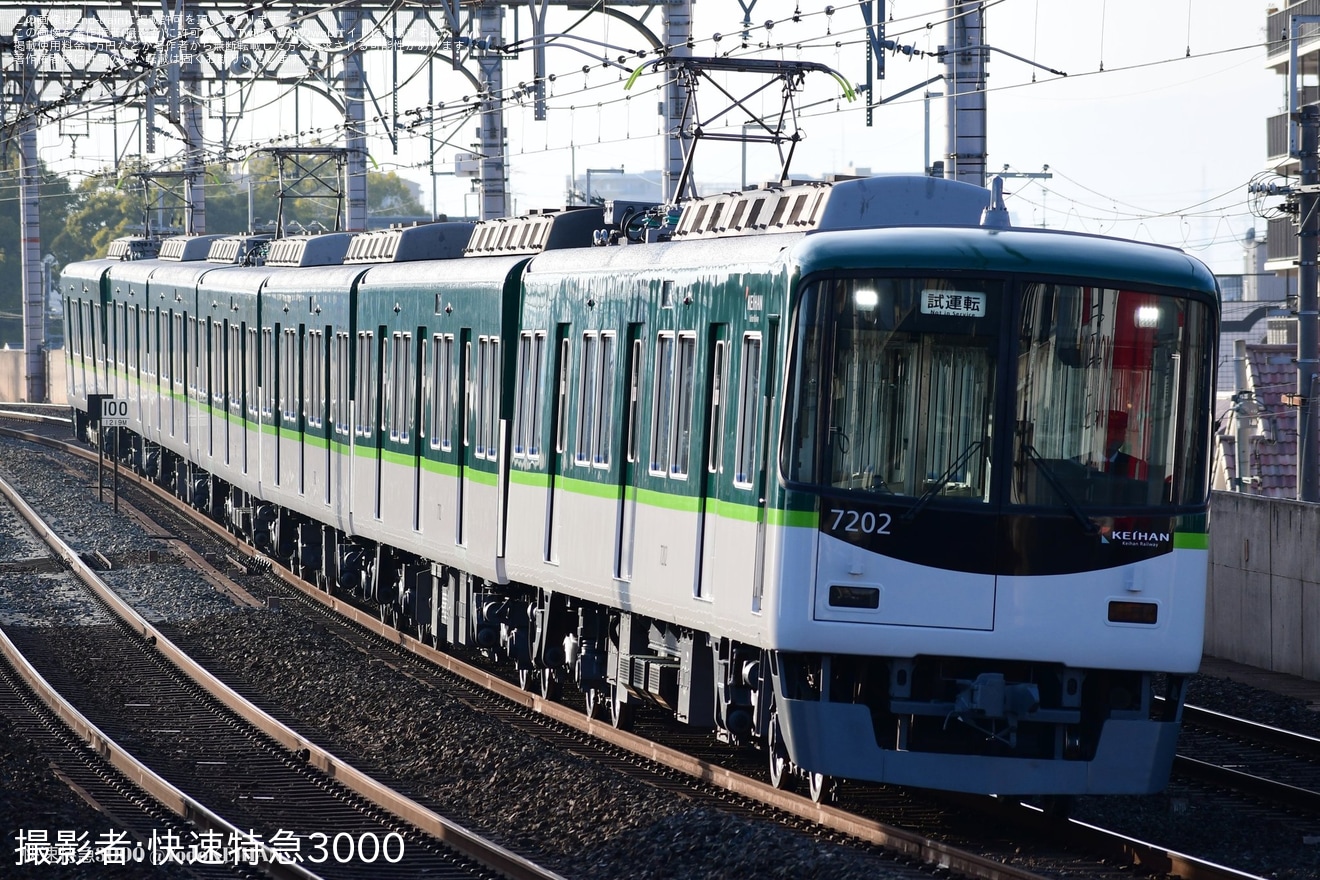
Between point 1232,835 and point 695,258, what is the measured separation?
411 centimetres

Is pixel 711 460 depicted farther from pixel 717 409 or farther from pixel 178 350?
pixel 178 350

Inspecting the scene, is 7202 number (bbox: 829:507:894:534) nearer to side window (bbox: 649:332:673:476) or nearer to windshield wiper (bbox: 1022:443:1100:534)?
windshield wiper (bbox: 1022:443:1100:534)

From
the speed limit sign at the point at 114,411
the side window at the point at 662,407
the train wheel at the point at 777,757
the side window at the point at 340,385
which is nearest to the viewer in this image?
the train wheel at the point at 777,757

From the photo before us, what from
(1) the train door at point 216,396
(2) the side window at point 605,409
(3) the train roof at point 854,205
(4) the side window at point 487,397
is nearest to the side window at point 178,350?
(1) the train door at point 216,396

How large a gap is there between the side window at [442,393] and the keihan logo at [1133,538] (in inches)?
282

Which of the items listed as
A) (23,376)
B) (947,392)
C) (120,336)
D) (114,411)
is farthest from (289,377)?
(23,376)

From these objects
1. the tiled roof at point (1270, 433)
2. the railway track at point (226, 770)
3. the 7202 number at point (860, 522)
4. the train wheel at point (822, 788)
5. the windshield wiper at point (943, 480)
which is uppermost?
the windshield wiper at point (943, 480)

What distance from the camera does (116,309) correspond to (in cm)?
3500

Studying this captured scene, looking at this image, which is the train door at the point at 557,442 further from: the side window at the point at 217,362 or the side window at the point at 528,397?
the side window at the point at 217,362

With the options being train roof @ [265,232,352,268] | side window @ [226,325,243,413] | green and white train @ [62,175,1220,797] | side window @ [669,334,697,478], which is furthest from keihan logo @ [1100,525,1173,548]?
side window @ [226,325,243,413]

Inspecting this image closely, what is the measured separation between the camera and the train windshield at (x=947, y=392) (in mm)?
9836

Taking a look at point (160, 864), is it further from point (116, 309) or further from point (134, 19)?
point (134, 19)

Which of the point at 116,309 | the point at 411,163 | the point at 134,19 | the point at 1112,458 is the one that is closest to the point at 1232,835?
the point at 1112,458

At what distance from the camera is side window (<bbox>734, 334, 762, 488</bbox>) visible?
10383 millimetres
